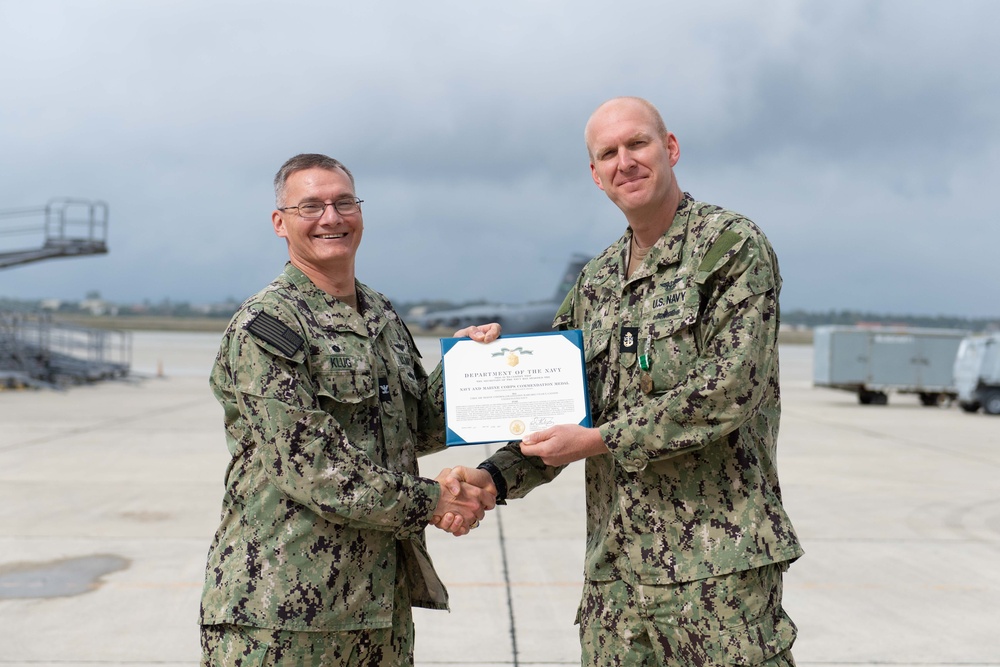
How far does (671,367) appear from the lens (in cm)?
286

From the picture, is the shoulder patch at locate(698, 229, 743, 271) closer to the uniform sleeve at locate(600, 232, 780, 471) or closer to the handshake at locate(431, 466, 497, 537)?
the uniform sleeve at locate(600, 232, 780, 471)

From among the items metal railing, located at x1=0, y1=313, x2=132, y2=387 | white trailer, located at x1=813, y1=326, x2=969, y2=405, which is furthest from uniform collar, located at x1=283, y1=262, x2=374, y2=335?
Result: metal railing, located at x1=0, y1=313, x2=132, y2=387

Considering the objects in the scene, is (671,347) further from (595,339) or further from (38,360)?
(38,360)

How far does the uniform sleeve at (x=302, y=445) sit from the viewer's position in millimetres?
2676

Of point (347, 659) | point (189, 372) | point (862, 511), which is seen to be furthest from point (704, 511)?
point (189, 372)

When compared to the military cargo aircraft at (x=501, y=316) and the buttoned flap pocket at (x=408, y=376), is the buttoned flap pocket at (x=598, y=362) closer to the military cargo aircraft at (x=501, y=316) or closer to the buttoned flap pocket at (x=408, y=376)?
the buttoned flap pocket at (x=408, y=376)

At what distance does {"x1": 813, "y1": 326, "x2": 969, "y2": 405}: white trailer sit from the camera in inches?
926

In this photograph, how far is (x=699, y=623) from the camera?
276 centimetres

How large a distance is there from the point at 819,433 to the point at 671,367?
49.3 ft

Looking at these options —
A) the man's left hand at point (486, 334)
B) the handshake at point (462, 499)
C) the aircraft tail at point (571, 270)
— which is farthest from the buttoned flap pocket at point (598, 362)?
the aircraft tail at point (571, 270)

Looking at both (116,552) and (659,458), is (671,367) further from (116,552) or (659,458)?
(116,552)

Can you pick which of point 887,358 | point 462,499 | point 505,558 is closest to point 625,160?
point 462,499

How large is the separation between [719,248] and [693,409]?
510 mm

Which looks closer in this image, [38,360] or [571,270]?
[38,360]
